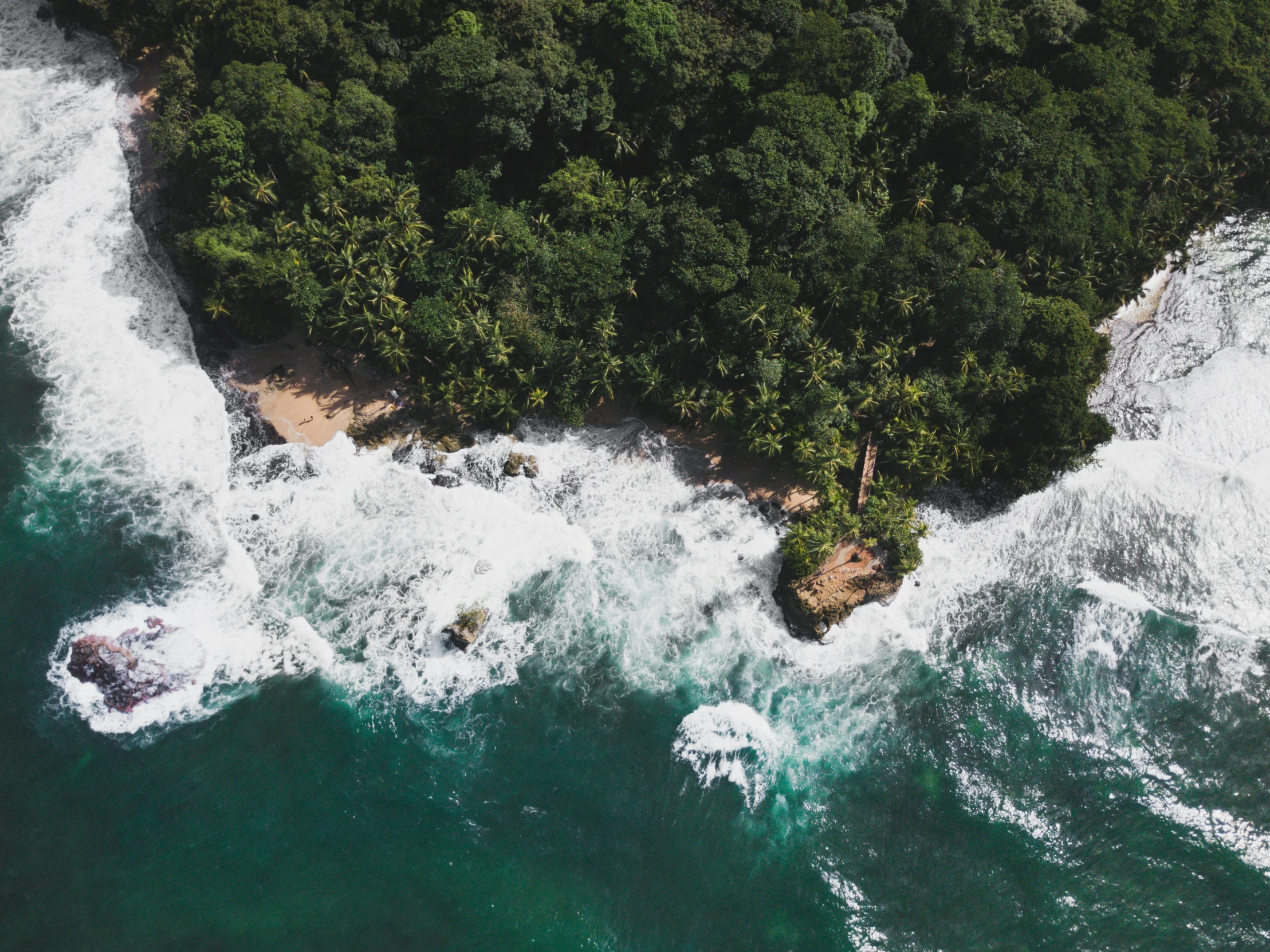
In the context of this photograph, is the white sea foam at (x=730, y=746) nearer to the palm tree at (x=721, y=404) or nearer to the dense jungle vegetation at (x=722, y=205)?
the dense jungle vegetation at (x=722, y=205)

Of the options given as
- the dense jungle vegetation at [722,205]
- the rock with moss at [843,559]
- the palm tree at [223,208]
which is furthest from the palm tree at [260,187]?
the rock with moss at [843,559]

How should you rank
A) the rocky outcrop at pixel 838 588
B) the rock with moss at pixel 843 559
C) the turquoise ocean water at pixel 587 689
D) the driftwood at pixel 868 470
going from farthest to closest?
the driftwood at pixel 868 470 < the rocky outcrop at pixel 838 588 < the rock with moss at pixel 843 559 < the turquoise ocean water at pixel 587 689

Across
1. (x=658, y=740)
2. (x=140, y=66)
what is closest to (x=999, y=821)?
(x=658, y=740)

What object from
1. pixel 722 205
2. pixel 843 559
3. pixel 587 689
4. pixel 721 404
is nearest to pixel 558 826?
pixel 587 689

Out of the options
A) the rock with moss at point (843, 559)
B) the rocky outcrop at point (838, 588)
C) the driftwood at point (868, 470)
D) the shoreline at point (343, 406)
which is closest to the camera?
the rock with moss at point (843, 559)

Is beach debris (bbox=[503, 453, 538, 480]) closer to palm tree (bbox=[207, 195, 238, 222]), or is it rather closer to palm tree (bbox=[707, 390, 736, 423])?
palm tree (bbox=[707, 390, 736, 423])

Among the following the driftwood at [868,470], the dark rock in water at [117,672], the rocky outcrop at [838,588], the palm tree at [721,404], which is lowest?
the dark rock in water at [117,672]

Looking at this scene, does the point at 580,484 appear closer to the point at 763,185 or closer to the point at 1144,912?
the point at 763,185

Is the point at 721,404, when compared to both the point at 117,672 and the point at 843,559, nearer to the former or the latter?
the point at 843,559
